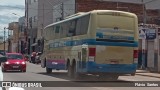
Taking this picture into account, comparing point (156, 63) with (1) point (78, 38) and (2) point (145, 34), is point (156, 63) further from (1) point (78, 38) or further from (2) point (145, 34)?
(1) point (78, 38)

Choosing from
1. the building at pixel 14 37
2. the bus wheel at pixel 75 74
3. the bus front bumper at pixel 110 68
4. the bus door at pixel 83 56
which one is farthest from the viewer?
the building at pixel 14 37

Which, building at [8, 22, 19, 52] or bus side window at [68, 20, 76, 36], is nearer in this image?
bus side window at [68, 20, 76, 36]

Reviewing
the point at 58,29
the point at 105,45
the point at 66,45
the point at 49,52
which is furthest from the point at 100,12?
the point at 49,52

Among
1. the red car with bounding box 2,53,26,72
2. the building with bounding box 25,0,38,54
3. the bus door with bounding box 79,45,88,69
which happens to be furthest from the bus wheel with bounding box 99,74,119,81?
the building with bounding box 25,0,38,54

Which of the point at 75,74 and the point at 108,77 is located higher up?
the point at 75,74

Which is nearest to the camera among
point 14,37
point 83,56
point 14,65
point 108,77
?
point 83,56

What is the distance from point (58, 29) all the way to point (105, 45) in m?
7.31

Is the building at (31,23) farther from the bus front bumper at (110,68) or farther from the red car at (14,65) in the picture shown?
the bus front bumper at (110,68)

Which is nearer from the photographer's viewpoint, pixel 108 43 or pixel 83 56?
pixel 108 43

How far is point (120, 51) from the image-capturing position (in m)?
21.5

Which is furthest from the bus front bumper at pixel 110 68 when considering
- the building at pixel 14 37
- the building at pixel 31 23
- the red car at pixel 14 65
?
Result: the building at pixel 14 37

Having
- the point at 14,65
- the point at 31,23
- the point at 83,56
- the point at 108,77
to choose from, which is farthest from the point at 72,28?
the point at 31,23

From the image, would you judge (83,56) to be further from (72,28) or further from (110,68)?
(72,28)

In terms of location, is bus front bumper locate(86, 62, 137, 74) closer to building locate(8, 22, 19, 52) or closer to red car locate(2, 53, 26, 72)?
red car locate(2, 53, 26, 72)
